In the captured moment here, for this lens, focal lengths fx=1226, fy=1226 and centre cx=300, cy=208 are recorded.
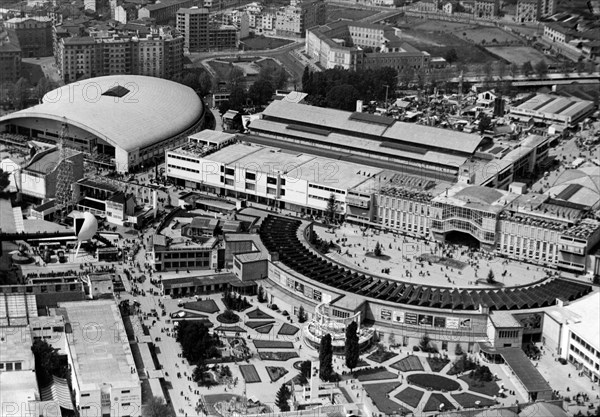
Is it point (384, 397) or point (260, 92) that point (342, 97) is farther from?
point (384, 397)

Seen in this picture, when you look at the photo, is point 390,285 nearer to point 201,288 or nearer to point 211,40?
point 201,288

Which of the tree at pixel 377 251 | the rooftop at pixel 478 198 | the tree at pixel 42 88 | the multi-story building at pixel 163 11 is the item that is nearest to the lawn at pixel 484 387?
the tree at pixel 377 251

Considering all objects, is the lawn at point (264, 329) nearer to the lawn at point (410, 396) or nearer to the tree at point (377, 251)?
the lawn at point (410, 396)

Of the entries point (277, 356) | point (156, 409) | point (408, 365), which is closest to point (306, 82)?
point (277, 356)

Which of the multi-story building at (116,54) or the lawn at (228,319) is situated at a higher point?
the multi-story building at (116,54)

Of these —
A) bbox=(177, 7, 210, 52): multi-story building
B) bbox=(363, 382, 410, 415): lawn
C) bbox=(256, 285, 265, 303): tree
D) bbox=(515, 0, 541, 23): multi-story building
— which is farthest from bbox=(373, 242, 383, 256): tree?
bbox=(515, 0, 541, 23): multi-story building
